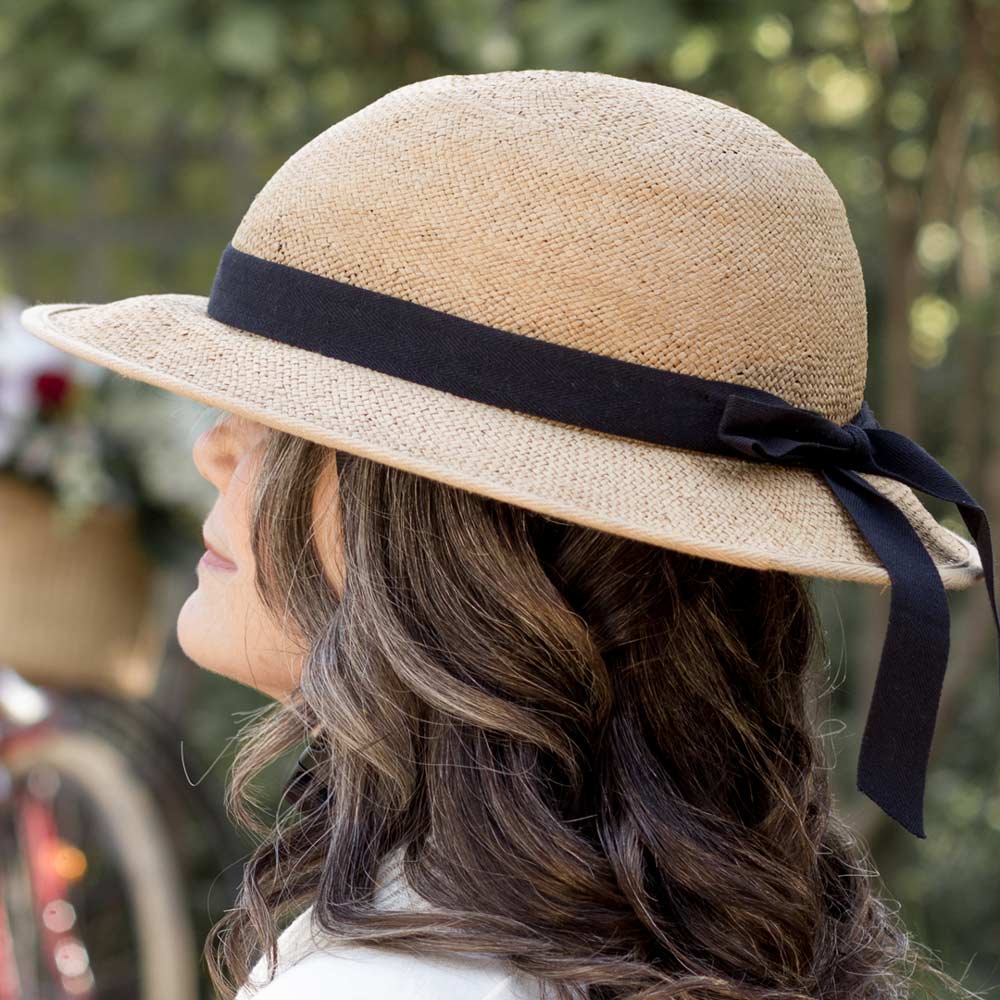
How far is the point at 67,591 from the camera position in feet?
10.3

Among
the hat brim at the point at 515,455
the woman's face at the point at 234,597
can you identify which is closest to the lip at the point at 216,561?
the woman's face at the point at 234,597

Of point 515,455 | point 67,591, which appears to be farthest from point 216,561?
point 67,591

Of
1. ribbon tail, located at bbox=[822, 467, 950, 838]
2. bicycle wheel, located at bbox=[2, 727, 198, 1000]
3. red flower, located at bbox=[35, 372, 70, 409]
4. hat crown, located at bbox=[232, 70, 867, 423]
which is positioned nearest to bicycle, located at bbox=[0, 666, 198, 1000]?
bicycle wheel, located at bbox=[2, 727, 198, 1000]

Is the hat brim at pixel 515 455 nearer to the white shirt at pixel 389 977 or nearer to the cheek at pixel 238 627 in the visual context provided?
the cheek at pixel 238 627

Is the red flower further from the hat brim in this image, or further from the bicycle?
the hat brim

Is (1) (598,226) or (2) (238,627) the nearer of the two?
(1) (598,226)

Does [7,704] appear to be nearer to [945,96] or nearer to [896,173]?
[896,173]

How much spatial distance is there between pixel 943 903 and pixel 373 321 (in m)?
3.68

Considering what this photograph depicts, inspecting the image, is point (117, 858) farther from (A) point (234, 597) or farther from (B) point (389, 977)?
(B) point (389, 977)

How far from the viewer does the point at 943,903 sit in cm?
436

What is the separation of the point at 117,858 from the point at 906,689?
8.33 feet

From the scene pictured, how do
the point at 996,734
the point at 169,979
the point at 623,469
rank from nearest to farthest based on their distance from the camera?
1. the point at 623,469
2. the point at 169,979
3. the point at 996,734

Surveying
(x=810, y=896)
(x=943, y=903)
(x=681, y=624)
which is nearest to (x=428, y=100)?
(x=681, y=624)

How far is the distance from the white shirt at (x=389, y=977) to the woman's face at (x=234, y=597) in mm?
324
